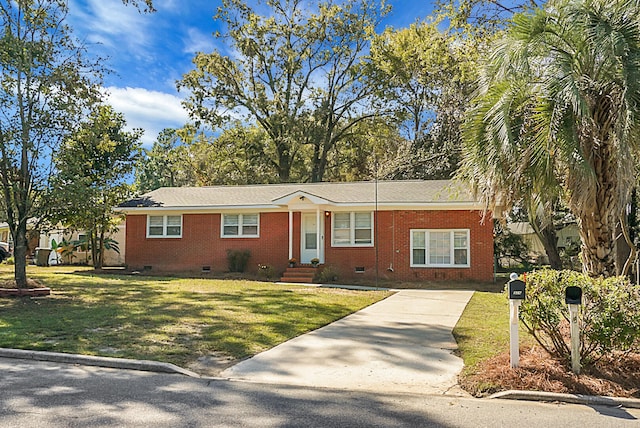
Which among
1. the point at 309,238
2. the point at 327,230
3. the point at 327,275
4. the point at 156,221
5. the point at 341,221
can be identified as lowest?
the point at 327,275

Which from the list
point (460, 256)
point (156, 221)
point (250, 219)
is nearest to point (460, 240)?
point (460, 256)

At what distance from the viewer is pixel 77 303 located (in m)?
12.4

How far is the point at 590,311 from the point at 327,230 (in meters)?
15.0

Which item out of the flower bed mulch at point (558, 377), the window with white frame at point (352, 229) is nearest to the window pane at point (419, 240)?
the window with white frame at point (352, 229)

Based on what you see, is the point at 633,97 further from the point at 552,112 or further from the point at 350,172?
the point at 350,172

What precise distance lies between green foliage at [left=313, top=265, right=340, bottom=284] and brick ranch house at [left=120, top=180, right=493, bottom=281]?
2.11ft

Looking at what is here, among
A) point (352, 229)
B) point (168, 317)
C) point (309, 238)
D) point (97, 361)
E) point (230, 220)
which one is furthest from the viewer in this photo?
point (230, 220)

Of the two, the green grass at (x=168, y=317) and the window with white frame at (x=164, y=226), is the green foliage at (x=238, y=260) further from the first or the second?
the green grass at (x=168, y=317)

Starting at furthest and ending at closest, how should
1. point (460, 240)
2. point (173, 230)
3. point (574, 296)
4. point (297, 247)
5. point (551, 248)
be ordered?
1. point (173, 230)
2. point (551, 248)
3. point (297, 247)
4. point (460, 240)
5. point (574, 296)

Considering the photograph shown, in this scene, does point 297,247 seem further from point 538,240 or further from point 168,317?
point 538,240

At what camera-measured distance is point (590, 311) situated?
623 cm

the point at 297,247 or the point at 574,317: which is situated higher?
the point at 297,247

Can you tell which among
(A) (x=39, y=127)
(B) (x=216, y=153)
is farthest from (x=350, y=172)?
(A) (x=39, y=127)

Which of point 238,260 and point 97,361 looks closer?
point 97,361
